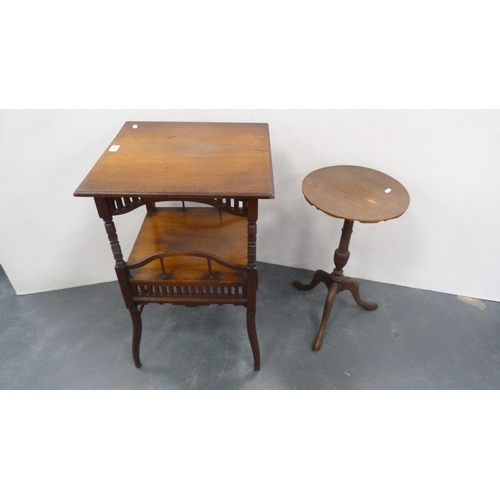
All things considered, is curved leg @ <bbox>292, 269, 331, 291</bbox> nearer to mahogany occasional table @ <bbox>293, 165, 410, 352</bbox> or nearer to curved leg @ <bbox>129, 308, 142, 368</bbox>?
mahogany occasional table @ <bbox>293, 165, 410, 352</bbox>

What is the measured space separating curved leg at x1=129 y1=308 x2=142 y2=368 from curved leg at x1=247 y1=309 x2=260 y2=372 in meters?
0.52

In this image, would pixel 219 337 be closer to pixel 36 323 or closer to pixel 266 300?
pixel 266 300

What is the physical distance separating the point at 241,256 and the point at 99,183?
62 centimetres

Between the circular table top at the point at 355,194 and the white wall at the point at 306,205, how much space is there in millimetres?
269

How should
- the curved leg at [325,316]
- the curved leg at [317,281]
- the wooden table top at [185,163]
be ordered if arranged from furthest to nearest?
1. the curved leg at [317,281]
2. the curved leg at [325,316]
3. the wooden table top at [185,163]

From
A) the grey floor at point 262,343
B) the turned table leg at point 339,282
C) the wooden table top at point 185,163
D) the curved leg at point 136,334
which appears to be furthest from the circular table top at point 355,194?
the curved leg at point 136,334

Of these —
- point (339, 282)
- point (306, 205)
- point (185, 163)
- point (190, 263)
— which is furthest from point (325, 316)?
point (185, 163)

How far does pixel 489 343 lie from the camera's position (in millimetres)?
1874

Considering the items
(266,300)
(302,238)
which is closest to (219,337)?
(266,300)

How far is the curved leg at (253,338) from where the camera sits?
1.52m

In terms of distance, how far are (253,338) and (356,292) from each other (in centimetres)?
73

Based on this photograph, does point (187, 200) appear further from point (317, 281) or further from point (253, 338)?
point (317, 281)

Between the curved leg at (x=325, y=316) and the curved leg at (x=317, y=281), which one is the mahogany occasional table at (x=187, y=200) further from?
the curved leg at (x=317, y=281)

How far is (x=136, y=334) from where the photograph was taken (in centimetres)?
161
